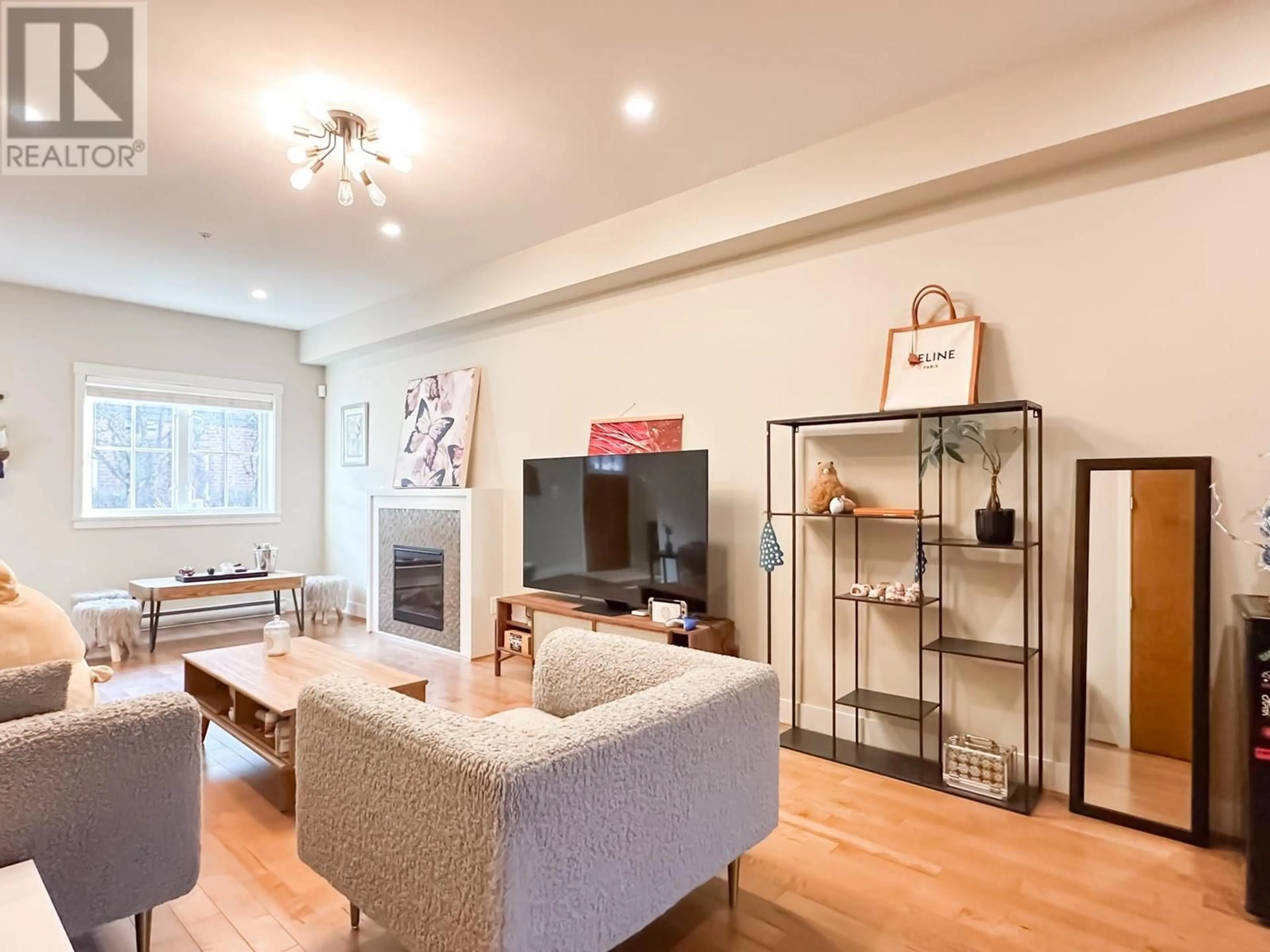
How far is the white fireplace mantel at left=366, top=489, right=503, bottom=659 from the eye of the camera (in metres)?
4.86

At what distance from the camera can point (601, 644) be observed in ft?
7.53

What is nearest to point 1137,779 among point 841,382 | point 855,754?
point 855,754

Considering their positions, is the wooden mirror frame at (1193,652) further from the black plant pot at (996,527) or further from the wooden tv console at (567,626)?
the wooden tv console at (567,626)

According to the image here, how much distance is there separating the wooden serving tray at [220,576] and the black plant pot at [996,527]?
17.1 ft

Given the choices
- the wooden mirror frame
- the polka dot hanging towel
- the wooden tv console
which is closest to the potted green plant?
the wooden mirror frame

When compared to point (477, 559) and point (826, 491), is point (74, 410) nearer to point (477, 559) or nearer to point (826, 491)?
point (477, 559)

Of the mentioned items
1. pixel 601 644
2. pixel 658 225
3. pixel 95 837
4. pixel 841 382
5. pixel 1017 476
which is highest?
pixel 658 225

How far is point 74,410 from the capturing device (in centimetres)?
543

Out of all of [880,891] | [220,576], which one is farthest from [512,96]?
[220,576]

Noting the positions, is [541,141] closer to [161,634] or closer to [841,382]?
[841,382]

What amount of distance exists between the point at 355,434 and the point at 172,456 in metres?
1.53

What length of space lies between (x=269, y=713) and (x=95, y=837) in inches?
50.5

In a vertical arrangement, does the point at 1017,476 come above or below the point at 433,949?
above

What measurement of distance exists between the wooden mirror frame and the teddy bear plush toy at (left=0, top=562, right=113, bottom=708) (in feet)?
10.8
